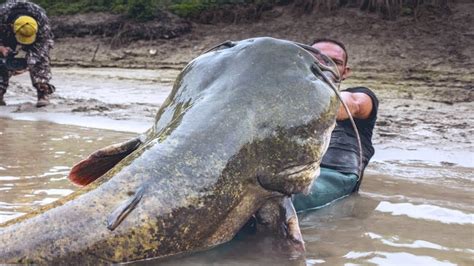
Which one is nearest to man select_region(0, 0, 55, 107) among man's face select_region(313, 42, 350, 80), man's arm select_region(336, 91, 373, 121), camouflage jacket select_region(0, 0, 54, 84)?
camouflage jacket select_region(0, 0, 54, 84)

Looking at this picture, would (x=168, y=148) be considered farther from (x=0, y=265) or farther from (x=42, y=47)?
(x=42, y=47)

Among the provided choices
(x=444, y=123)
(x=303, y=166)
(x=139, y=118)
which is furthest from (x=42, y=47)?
(x=303, y=166)

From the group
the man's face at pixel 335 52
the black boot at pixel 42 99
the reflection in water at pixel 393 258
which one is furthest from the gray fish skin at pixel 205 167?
the black boot at pixel 42 99

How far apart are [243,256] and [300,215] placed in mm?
711

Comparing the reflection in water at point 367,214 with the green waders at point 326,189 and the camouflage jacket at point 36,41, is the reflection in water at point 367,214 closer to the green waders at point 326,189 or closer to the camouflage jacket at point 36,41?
the green waders at point 326,189

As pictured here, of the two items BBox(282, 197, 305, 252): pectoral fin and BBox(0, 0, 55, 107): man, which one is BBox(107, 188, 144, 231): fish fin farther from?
BBox(0, 0, 55, 107): man

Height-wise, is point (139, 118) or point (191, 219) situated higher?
point (191, 219)

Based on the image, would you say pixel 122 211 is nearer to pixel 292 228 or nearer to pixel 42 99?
pixel 292 228

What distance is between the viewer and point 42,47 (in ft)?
26.1

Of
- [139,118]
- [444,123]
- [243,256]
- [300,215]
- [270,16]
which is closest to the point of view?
[243,256]

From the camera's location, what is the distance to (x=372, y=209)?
326 centimetres

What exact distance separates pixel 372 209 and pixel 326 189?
0.24m

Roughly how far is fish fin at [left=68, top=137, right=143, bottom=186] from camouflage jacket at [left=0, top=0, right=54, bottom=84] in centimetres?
566

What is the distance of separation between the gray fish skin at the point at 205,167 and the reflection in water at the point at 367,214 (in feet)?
0.49
